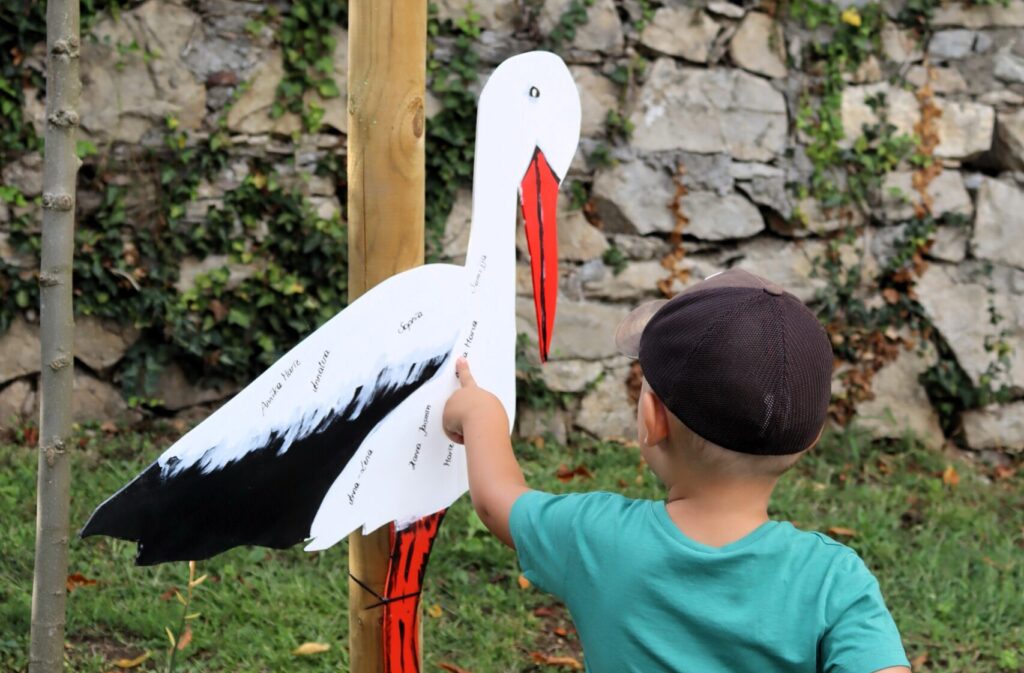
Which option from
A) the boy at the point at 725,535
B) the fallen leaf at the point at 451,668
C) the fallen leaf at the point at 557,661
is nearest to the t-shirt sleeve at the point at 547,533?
the boy at the point at 725,535

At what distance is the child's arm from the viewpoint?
1.43 metres

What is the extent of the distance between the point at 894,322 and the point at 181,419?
2955 millimetres

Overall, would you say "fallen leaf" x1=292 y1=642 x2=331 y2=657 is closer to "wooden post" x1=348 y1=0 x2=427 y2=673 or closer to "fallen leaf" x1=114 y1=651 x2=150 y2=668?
"fallen leaf" x1=114 y1=651 x2=150 y2=668

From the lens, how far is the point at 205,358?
3.89 meters

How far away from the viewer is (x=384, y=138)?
1.73m

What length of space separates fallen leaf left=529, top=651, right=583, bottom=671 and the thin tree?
1334 millimetres

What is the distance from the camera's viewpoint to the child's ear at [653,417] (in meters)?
1.30

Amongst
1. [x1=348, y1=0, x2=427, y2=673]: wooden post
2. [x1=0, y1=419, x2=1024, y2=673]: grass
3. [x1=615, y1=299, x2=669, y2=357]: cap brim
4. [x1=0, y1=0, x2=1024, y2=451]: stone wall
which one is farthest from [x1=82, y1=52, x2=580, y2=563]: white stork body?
[x1=0, y1=0, x2=1024, y2=451]: stone wall

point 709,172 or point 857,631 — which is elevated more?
point 709,172

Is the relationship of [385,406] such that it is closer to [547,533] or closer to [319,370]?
[319,370]

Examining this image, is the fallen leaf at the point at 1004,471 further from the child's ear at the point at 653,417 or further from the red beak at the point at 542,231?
the child's ear at the point at 653,417

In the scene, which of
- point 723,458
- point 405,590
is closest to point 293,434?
point 405,590

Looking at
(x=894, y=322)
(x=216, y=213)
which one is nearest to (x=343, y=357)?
(x=216, y=213)

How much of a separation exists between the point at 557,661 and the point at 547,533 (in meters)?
1.58
